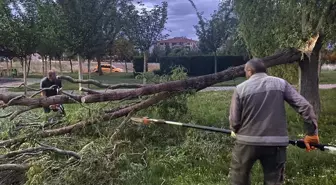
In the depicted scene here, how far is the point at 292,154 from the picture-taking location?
581 cm

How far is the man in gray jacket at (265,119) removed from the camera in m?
3.74

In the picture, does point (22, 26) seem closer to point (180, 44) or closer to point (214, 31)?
point (214, 31)

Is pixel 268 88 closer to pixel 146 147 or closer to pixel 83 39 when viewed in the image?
pixel 146 147

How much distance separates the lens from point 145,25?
2380 centimetres

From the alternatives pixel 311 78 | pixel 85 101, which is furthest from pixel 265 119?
pixel 311 78

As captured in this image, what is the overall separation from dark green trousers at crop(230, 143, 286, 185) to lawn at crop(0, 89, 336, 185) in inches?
42.3

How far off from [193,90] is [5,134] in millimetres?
3512

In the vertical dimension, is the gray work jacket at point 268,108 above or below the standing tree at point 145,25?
below

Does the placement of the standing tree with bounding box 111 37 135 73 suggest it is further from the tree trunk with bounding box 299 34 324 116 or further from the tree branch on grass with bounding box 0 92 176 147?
the tree branch on grass with bounding box 0 92 176 147

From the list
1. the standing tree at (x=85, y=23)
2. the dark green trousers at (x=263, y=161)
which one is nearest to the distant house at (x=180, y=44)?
the standing tree at (x=85, y=23)

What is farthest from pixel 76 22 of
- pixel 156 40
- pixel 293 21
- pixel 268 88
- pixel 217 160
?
pixel 268 88

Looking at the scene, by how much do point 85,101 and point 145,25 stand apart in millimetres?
17666

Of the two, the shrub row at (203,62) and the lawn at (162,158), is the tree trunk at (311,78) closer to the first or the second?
the lawn at (162,158)

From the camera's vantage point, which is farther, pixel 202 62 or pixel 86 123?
pixel 202 62
